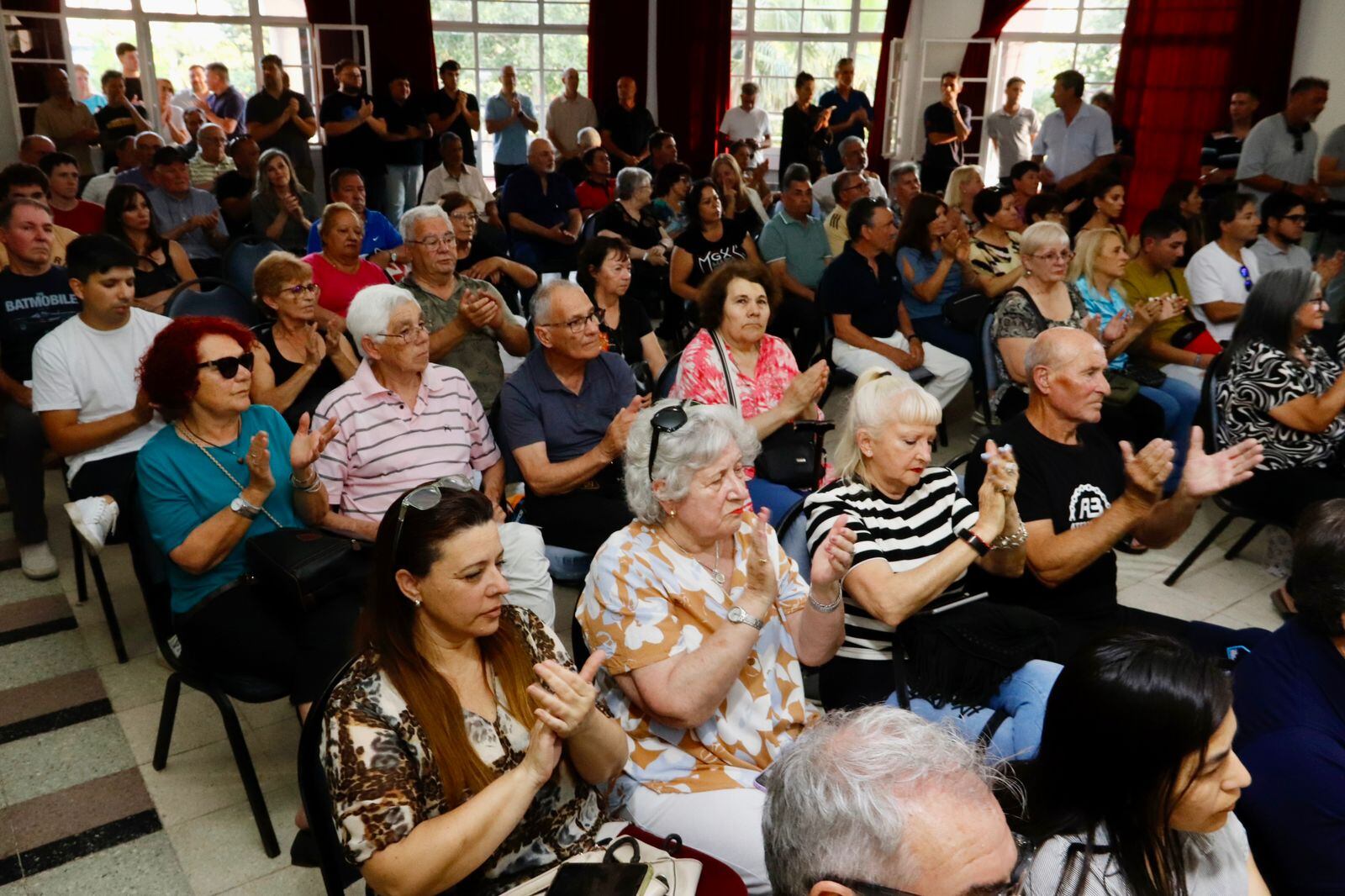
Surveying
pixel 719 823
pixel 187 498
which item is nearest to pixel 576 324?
pixel 187 498

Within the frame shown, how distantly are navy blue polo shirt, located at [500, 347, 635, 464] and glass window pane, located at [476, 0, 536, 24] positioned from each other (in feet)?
29.9

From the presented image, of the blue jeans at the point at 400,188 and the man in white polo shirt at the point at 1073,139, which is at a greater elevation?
the man in white polo shirt at the point at 1073,139

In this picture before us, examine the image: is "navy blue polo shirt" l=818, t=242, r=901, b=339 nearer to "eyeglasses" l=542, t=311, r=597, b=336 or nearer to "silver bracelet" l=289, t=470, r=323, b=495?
"eyeglasses" l=542, t=311, r=597, b=336

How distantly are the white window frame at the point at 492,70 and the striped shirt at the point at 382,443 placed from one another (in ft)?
28.1

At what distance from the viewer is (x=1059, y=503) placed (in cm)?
251

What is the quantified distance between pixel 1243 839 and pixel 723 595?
931mm

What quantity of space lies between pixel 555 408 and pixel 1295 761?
2104 millimetres

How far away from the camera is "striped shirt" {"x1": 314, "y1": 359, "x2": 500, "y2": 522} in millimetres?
2746

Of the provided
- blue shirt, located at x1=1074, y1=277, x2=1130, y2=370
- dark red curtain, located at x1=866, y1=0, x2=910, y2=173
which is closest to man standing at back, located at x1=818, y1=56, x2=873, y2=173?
dark red curtain, located at x1=866, y1=0, x2=910, y2=173

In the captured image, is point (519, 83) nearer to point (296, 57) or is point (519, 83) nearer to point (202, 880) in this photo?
point (296, 57)

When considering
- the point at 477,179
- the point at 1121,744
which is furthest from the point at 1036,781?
the point at 477,179

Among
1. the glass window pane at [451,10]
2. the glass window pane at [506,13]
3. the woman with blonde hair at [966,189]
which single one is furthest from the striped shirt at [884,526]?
the glass window pane at [506,13]

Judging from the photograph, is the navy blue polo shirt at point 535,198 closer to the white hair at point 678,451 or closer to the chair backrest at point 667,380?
the chair backrest at point 667,380

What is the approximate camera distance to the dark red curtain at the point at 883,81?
36.0 feet
